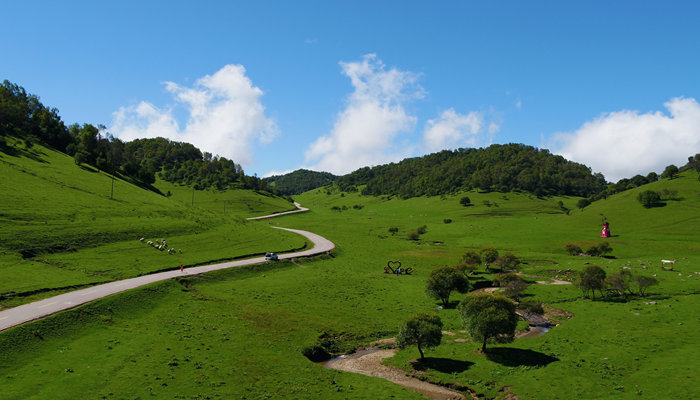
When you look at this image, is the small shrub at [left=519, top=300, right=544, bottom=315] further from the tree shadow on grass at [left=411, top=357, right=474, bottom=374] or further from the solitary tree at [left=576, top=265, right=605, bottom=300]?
the tree shadow on grass at [left=411, top=357, right=474, bottom=374]

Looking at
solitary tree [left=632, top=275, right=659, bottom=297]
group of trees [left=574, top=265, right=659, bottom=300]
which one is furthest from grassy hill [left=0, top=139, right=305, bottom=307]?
solitary tree [left=632, top=275, right=659, bottom=297]

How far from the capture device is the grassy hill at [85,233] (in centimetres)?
6562

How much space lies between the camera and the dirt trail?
38.2 meters

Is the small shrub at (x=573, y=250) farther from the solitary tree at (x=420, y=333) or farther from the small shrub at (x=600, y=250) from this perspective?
the solitary tree at (x=420, y=333)

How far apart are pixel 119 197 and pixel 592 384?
135704 millimetres

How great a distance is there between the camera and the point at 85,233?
84062 millimetres

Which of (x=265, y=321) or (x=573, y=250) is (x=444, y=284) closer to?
(x=265, y=321)

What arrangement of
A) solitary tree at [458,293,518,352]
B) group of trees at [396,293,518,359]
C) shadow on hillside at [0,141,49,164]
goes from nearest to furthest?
group of trees at [396,293,518,359] < solitary tree at [458,293,518,352] < shadow on hillside at [0,141,49,164]

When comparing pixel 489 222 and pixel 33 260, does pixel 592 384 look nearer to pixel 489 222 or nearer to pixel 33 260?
pixel 33 260

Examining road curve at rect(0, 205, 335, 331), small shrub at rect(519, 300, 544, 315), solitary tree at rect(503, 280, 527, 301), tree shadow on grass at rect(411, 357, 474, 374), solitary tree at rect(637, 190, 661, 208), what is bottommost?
tree shadow on grass at rect(411, 357, 474, 374)

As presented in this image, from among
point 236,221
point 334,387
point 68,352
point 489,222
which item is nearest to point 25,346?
point 68,352

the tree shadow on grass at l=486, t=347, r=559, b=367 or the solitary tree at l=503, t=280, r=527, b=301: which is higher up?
the solitary tree at l=503, t=280, r=527, b=301

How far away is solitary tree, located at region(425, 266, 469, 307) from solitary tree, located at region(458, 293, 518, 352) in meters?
17.7

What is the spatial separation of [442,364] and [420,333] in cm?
439
